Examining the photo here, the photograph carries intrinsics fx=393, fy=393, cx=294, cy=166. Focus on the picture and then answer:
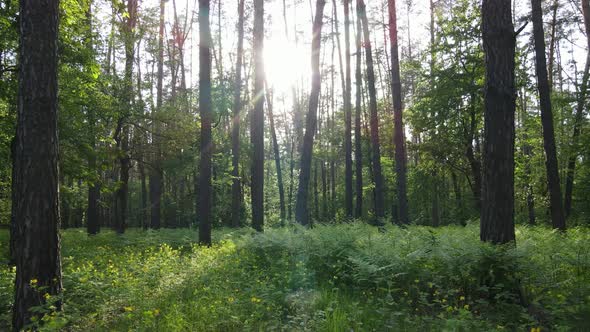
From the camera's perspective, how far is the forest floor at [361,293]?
4.88m

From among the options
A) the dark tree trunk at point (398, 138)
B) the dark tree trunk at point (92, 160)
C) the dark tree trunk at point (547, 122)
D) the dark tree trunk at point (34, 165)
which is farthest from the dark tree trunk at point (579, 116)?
the dark tree trunk at point (92, 160)

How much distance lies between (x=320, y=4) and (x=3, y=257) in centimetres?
1311

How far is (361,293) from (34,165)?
201 inches

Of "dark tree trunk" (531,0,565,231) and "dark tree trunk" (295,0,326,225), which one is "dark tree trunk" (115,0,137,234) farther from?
"dark tree trunk" (531,0,565,231)

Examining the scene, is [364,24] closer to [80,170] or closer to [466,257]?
[80,170]

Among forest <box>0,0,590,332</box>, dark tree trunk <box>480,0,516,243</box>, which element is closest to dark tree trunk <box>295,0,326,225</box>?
forest <box>0,0,590,332</box>

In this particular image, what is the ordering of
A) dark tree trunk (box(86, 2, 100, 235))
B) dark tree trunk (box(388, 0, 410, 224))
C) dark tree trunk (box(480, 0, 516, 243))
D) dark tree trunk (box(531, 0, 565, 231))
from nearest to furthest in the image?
dark tree trunk (box(480, 0, 516, 243))
dark tree trunk (box(86, 2, 100, 235))
dark tree trunk (box(531, 0, 565, 231))
dark tree trunk (box(388, 0, 410, 224))

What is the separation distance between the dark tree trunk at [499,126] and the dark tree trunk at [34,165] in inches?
271

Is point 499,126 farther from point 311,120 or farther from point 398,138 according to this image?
point 398,138

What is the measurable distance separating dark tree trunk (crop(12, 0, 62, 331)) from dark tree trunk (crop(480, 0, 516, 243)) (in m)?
6.87

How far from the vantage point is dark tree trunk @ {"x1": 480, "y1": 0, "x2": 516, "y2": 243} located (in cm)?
677

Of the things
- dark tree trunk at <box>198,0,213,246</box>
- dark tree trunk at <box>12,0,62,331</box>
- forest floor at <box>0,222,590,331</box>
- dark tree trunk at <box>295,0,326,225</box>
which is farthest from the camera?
dark tree trunk at <box>295,0,326,225</box>

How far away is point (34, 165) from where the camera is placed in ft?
16.9

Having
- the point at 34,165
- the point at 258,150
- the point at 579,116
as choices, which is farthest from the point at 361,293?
the point at 579,116
